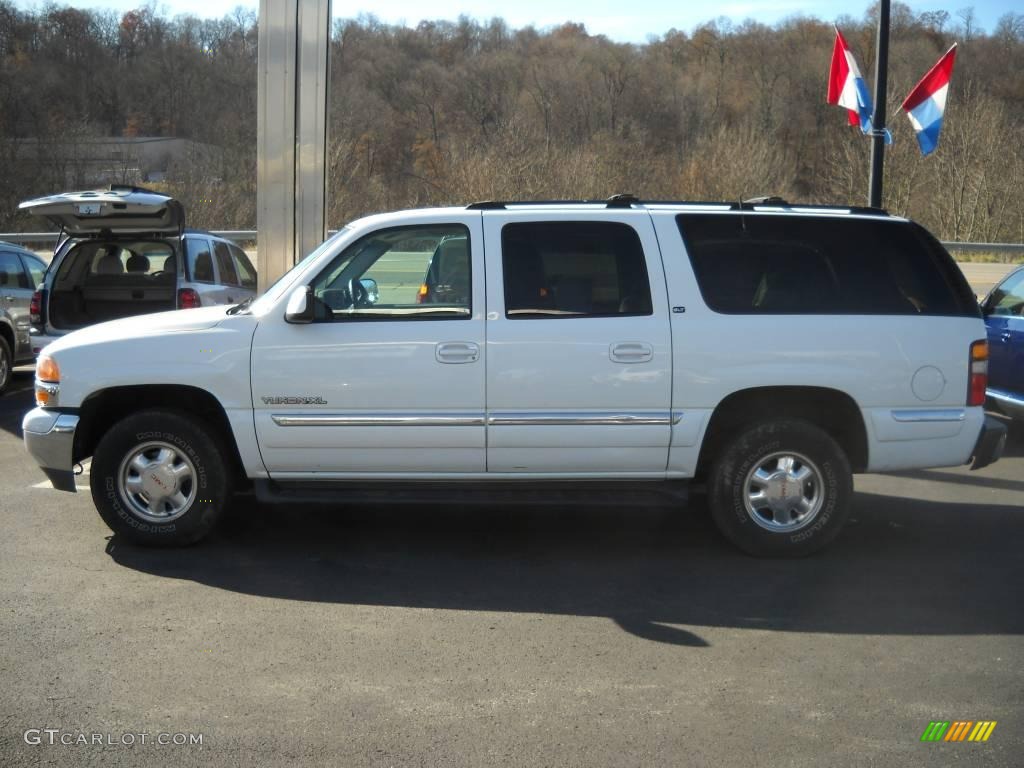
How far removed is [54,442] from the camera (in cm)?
612

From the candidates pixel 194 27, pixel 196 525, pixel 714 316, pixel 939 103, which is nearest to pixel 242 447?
pixel 196 525

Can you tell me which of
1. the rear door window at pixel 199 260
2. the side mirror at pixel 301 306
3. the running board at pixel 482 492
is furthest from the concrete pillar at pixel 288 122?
the running board at pixel 482 492

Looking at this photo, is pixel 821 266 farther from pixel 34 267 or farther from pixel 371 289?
pixel 34 267

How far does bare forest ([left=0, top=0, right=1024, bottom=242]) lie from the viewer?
41719 millimetres

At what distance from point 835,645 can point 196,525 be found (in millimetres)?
3573

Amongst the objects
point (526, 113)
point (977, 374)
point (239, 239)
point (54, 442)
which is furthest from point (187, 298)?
point (526, 113)

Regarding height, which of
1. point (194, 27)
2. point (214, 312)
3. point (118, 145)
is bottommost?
point (214, 312)

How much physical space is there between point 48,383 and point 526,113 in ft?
200

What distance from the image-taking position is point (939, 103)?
12.4 meters

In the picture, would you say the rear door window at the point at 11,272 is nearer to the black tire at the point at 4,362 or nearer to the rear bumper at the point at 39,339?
the black tire at the point at 4,362

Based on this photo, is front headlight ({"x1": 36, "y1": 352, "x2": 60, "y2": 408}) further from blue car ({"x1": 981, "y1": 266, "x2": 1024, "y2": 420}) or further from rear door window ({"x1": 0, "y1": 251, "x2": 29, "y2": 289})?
blue car ({"x1": 981, "y1": 266, "x2": 1024, "y2": 420})

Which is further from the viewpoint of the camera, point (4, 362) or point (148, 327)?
point (4, 362)

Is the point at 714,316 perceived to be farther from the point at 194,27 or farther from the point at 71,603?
the point at 194,27

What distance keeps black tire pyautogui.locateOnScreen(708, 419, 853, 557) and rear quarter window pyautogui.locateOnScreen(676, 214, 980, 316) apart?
74cm
